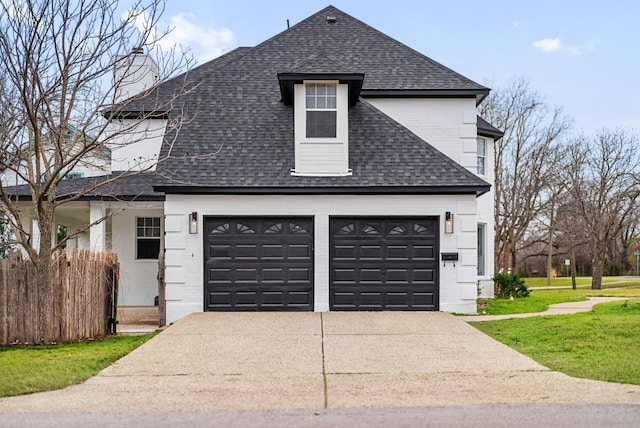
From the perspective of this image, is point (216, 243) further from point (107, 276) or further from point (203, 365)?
point (203, 365)

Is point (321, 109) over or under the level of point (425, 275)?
over

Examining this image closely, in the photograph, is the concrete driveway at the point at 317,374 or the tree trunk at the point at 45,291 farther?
the tree trunk at the point at 45,291

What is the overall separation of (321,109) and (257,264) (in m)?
3.93

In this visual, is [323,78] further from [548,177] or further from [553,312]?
[548,177]

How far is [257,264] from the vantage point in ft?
53.4

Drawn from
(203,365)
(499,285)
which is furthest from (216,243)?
(499,285)

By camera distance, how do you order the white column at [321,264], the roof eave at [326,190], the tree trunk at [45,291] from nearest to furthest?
1. the tree trunk at [45,291]
2. the roof eave at [326,190]
3. the white column at [321,264]

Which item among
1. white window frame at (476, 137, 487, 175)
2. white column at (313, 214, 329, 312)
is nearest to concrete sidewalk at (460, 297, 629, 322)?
white column at (313, 214, 329, 312)

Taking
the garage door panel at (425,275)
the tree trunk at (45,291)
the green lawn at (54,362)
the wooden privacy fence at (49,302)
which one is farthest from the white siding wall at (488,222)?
the tree trunk at (45,291)

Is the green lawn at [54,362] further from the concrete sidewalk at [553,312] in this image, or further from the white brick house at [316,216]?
the concrete sidewalk at [553,312]

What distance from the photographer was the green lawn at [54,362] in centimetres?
872

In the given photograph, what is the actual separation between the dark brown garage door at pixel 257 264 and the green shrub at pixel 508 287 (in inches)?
365

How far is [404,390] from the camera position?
329 inches

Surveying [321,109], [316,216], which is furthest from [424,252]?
[321,109]
